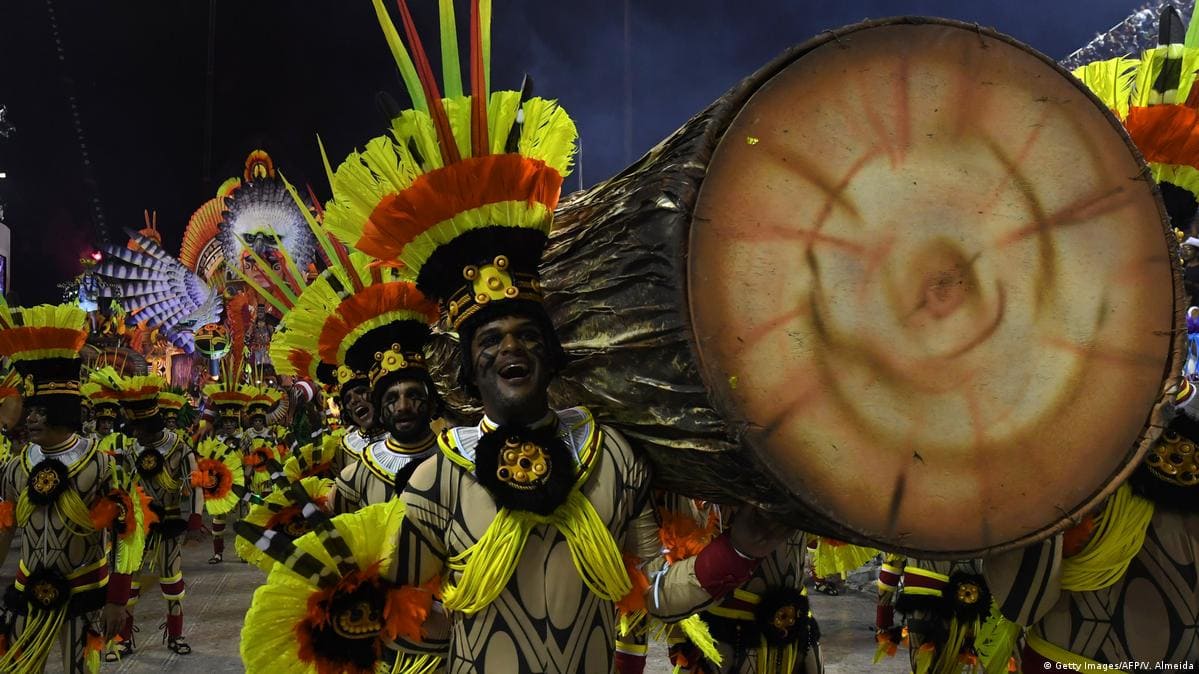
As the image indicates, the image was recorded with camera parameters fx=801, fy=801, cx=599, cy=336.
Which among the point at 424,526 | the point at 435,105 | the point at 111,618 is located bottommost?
the point at 111,618

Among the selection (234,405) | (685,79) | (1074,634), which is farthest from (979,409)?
(685,79)

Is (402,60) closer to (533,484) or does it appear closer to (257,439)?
(533,484)

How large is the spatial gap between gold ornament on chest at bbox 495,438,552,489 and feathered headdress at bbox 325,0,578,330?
1.05ft

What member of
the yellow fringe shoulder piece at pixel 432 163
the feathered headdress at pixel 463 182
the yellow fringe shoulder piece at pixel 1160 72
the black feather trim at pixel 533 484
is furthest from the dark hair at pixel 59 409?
the yellow fringe shoulder piece at pixel 1160 72

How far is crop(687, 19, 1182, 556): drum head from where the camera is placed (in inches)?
56.0

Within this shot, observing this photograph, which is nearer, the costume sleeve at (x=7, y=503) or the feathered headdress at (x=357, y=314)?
the feathered headdress at (x=357, y=314)

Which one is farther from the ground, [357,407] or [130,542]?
[357,407]

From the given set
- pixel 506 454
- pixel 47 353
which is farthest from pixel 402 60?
pixel 47 353

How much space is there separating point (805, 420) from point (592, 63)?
22.7m

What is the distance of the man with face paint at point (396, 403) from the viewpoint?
328cm

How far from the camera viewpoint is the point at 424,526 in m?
1.90

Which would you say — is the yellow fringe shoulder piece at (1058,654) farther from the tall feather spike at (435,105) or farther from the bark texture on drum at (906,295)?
the tall feather spike at (435,105)

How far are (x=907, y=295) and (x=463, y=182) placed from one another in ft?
3.26

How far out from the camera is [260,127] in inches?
1231
